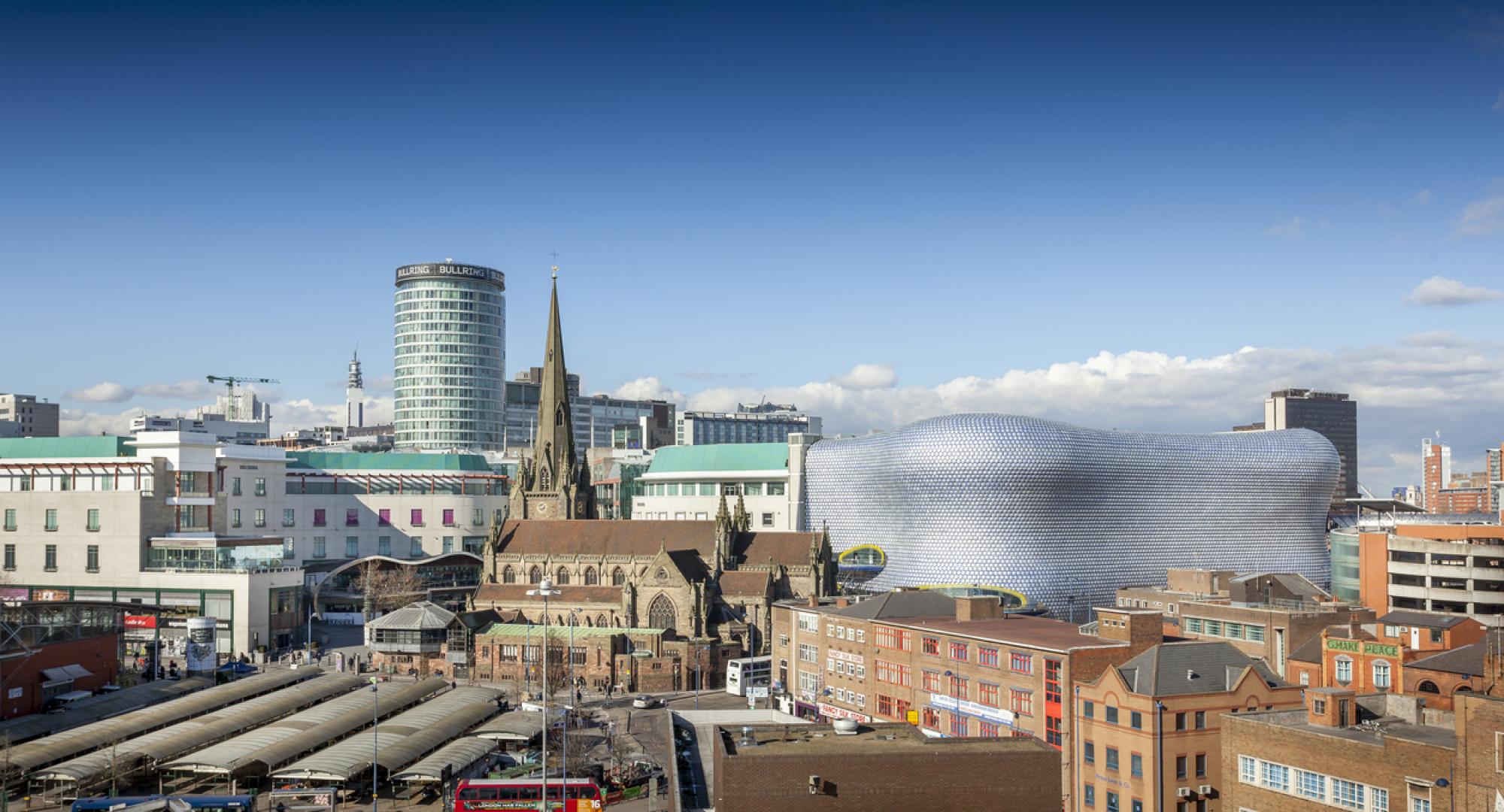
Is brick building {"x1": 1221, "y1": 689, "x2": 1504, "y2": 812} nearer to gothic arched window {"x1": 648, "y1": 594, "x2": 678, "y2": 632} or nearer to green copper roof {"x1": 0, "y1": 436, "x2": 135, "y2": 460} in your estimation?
gothic arched window {"x1": 648, "y1": 594, "x2": 678, "y2": 632}

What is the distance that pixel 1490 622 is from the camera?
104 meters

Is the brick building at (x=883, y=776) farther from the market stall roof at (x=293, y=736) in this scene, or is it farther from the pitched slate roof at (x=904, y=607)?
the pitched slate roof at (x=904, y=607)

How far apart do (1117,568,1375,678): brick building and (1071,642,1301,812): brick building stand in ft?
65.6

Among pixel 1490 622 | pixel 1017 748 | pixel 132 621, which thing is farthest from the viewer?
pixel 132 621

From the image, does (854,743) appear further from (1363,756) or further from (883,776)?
(1363,756)

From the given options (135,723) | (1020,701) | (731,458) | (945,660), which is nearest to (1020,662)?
(1020,701)

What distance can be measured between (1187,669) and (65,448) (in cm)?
12467

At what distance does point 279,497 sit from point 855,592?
2714 inches

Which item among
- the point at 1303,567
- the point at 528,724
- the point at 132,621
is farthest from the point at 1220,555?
the point at 132,621

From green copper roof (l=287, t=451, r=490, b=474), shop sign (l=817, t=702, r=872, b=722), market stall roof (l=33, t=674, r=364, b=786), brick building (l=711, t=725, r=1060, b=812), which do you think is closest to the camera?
brick building (l=711, t=725, r=1060, b=812)

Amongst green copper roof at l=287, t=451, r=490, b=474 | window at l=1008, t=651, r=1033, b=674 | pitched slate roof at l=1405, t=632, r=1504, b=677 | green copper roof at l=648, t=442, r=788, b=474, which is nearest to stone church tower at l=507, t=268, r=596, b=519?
green copper roof at l=287, t=451, r=490, b=474

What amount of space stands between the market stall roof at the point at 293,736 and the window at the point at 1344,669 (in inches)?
2215

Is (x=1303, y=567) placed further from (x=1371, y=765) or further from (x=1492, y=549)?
(x=1371, y=765)

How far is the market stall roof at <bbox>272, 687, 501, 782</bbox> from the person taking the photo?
67.7 meters
